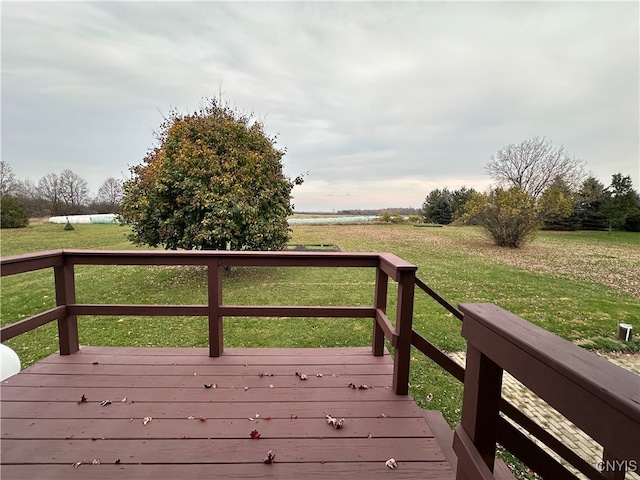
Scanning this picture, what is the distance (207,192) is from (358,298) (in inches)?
158

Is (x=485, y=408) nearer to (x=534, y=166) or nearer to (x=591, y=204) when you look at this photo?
(x=534, y=166)

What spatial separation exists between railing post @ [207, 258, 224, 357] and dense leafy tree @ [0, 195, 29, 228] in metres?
Answer: 22.3

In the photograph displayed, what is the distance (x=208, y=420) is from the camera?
185cm

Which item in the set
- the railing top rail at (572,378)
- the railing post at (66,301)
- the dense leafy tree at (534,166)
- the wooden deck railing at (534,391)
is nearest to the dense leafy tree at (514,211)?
the dense leafy tree at (534,166)

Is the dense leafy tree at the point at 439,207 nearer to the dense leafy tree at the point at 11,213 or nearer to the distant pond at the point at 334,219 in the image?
the distant pond at the point at 334,219

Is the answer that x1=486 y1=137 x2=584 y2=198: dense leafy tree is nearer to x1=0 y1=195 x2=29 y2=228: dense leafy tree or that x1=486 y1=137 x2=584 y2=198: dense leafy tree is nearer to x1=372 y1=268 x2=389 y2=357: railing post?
x1=372 y1=268 x2=389 y2=357: railing post

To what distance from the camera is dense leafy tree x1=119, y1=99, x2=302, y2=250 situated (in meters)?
6.68

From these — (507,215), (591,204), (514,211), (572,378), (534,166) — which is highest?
(534,166)

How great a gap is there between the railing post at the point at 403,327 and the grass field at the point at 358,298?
106 cm

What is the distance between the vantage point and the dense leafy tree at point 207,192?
668 centimetres

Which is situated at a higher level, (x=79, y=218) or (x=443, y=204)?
(x=443, y=204)

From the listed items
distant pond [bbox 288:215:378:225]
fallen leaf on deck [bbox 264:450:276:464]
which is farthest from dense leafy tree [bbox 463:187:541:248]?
distant pond [bbox 288:215:378:225]

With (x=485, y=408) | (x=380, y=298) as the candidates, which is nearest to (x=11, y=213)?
(x=380, y=298)

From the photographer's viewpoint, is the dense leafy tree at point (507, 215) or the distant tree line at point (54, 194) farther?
the distant tree line at point (54, 194)
